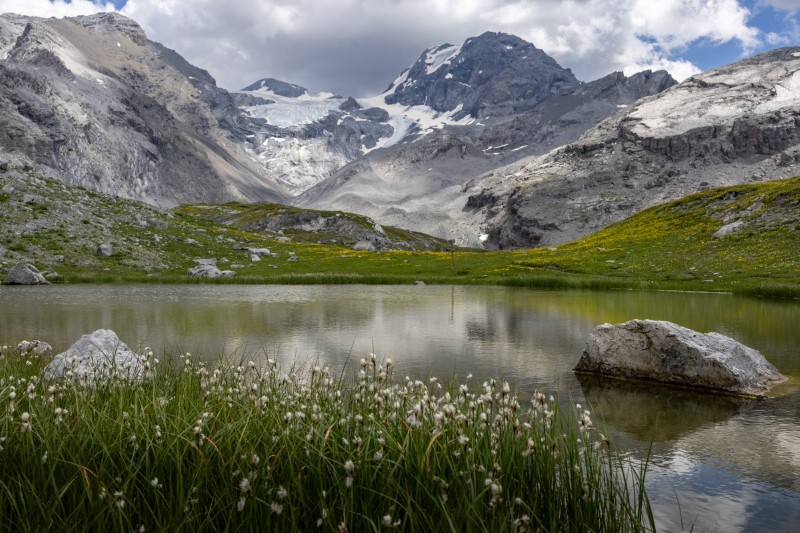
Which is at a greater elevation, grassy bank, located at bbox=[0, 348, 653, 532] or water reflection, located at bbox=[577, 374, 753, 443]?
grassy bank, located at bbox=[0, 348, 653, 532]

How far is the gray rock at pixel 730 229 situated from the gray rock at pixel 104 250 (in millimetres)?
73794

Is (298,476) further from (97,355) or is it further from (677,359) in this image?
(677,359)

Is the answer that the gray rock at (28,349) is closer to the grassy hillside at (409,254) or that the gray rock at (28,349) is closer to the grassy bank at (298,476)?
the grassy bank at (298,476)

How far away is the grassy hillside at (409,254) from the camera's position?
53031mm

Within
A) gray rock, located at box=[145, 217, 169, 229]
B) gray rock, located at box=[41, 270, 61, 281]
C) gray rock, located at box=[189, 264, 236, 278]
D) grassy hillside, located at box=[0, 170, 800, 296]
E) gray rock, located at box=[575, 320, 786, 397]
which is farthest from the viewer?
gray rock, located at box=[145, 217, 169, 229]

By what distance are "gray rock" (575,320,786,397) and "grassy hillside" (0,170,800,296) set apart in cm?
3082

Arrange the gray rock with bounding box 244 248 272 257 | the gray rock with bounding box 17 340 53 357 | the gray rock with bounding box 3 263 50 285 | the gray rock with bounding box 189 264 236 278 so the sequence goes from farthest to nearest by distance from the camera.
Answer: the gray rock with bounding box 244 248 272 257 → the gray rock with bounding box 189 264 236 278 → the gray rock with bounding box 3 263 50 285 → the gray rock with bounding box 17 340 53 357

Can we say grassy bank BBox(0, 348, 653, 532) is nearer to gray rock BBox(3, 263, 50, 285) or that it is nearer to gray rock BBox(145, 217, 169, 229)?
gray rock BBox(3, 263, 50, 285)

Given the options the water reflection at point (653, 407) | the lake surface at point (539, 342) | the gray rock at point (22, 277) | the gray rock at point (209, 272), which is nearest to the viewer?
the lake surface at point (539, 342)

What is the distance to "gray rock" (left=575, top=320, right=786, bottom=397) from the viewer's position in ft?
45.8

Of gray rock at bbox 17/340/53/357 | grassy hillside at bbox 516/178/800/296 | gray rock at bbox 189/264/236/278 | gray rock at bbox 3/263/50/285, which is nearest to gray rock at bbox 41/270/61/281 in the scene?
gray rock at bbox 3/263/50/285

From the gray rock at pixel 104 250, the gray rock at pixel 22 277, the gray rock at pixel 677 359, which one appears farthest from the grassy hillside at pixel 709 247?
the gray rock at pixel 22 277

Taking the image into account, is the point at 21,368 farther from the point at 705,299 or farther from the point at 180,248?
the point at 180,248

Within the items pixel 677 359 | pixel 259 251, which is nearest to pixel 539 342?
pixel 677 359
